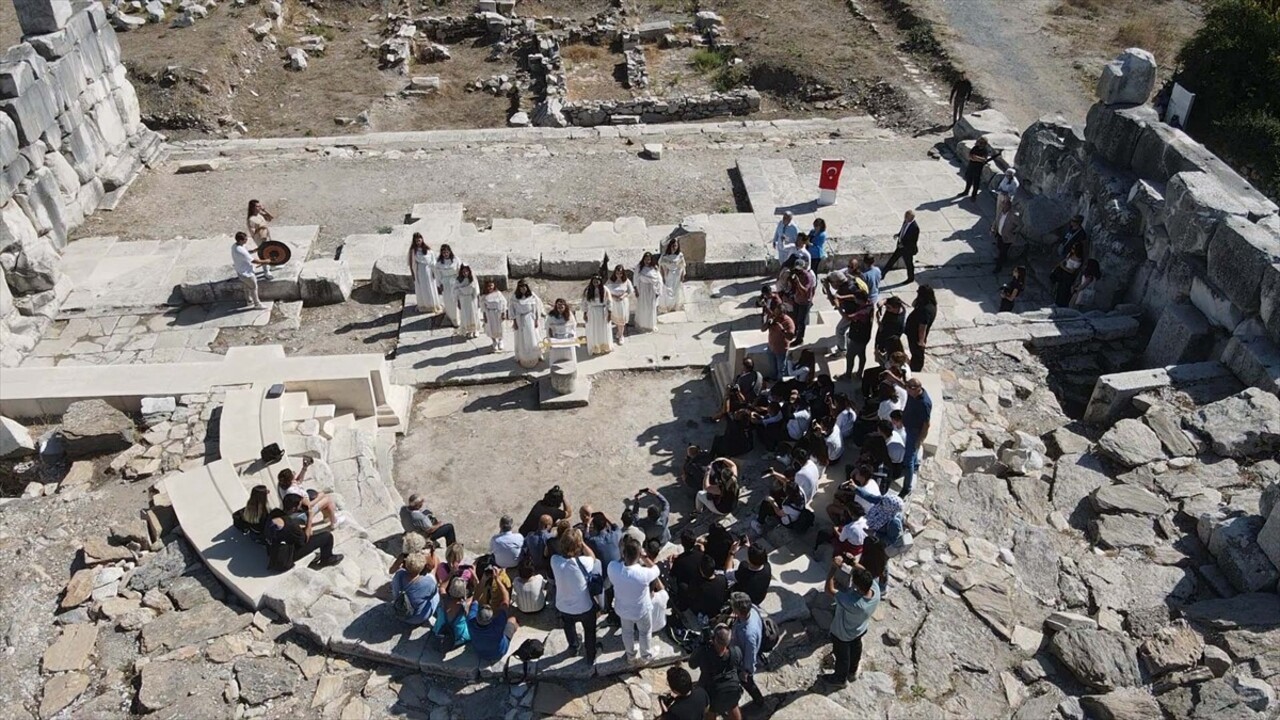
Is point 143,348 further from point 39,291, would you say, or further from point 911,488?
point 911,488

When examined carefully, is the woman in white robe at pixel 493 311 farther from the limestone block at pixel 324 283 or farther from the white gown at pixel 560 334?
the limestone block at pixel 324 283

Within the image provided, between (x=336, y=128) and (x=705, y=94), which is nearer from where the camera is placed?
(x=336, y=128)

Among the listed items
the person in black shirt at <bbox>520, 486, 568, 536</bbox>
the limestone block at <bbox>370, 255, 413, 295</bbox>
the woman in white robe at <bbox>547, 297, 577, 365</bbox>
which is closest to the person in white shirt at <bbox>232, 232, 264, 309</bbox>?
the limestone block at <bbox>370, 255, 413, 295</bbox>

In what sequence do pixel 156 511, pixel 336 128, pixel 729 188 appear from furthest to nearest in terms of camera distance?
pixel 336 128 < pixel 729 188 < pixel 156 511

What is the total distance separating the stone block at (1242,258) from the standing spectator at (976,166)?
199 inches

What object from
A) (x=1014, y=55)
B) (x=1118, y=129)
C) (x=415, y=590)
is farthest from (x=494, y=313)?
(x=1014, y=55)

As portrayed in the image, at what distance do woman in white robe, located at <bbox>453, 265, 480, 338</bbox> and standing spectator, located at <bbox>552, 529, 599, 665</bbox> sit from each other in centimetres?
564

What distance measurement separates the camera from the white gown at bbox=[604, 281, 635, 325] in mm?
12219

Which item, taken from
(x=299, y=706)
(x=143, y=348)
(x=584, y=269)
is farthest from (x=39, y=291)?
(x=299, y=706)

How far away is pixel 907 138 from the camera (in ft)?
61.5

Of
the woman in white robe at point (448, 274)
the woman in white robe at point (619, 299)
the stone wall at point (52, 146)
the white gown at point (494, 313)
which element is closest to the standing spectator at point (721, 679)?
the woman in white robe at point (619, 299)

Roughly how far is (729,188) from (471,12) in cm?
1289

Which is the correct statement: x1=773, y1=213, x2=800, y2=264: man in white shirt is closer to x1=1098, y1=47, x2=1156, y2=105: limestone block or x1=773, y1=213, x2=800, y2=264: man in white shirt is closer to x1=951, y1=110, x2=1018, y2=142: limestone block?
x1=1098, y1=47, x2=1156, y2=105: limestone block

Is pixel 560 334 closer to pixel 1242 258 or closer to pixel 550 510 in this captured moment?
pixel 550 510
